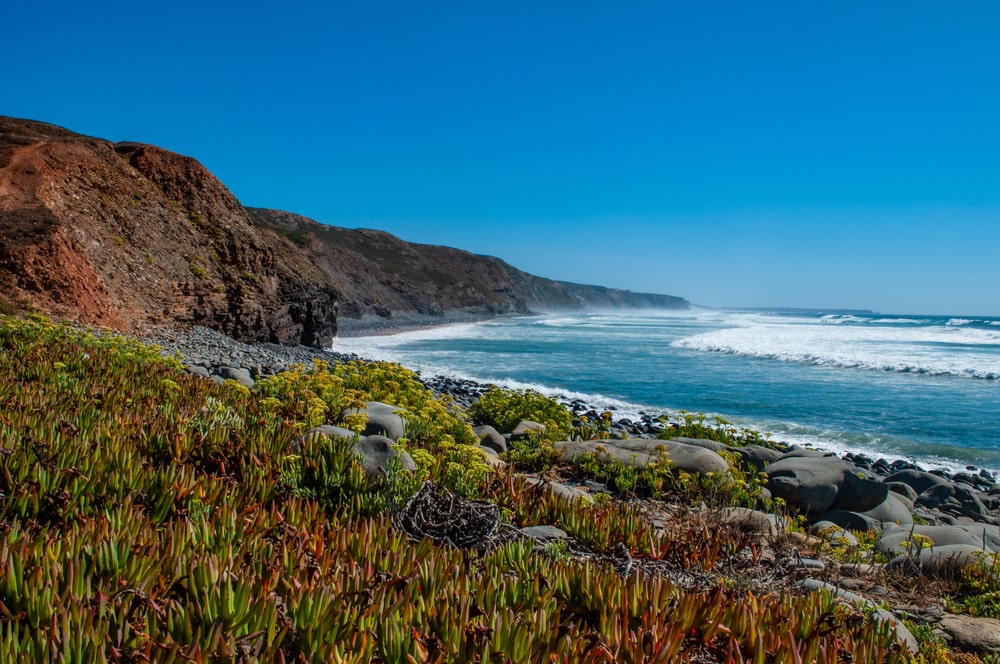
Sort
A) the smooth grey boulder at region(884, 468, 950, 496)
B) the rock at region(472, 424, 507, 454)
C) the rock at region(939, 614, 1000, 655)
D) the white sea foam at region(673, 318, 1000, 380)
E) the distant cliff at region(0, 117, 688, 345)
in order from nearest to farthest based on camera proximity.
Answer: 1. the rock at region(939, 614, 1000, 655)
2. the rock at region(472, 424, 507, 454)
3. the smooth grey boulder at region(884, 468, 950, 496)
4. the distant cliff at region(0, 117, 688, 345)
5. the white sea foam at region(673, 318, 1000, 380)

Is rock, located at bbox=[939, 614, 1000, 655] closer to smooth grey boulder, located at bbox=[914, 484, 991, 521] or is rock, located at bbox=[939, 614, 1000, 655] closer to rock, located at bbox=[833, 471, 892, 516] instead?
rock, located at bbox=[833, 471, 892, 516]

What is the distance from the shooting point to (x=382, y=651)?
2.08 meters

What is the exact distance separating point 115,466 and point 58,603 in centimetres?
180

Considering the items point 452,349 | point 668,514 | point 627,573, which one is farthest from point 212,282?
point 627,573

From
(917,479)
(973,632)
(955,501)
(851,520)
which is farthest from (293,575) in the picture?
(917,479)

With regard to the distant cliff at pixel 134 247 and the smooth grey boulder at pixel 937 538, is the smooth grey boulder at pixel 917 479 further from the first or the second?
the distant cliff at pixel 134 247

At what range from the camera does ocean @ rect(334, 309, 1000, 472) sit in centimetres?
1450

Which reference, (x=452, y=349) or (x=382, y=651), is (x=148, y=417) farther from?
(x=452, y=349)

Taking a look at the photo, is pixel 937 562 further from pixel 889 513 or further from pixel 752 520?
pixel 889 513

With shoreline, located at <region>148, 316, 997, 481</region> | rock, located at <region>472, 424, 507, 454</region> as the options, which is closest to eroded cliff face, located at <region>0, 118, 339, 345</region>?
shoreline, located at <region>148, 316, 997, 481</region>

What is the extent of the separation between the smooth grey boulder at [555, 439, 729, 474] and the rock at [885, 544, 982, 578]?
8.36 feet

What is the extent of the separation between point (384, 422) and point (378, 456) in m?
1.89

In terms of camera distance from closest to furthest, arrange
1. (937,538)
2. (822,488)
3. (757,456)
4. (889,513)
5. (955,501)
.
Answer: (937,538) → (822,488) → (889,513) → (757,456) → (955,501)

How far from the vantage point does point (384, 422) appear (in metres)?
6.61
